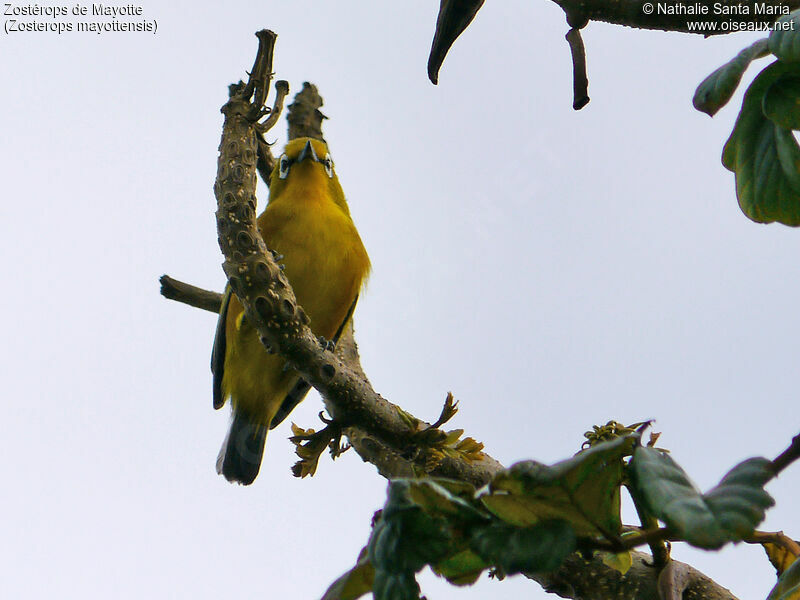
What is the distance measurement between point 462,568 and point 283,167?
3.63 m

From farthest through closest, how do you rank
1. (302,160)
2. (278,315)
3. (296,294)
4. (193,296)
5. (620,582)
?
1. (302,160)
2. (296,294)
3. (193,296)
4. (278,315)
5. (620,582)

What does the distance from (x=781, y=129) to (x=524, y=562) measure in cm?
74

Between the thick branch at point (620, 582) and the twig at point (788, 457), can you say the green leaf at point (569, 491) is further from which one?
the thick branch at point (620, 582)

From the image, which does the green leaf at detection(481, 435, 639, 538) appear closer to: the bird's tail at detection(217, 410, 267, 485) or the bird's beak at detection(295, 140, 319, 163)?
the bird's tail at detection(217, 410, 267, 485)

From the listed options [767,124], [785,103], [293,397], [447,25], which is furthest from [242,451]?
[785,103]

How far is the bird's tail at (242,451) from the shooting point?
3.98 metres

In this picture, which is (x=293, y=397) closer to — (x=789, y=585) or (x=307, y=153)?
(x=307, y=153)

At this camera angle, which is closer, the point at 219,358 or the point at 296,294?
the point at 296,294

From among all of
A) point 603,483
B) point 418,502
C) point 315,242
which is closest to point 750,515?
point 603,483

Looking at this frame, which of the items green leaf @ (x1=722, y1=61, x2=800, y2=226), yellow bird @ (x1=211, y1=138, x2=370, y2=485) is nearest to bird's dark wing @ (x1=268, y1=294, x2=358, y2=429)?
yellow bird @ (x1=211, y1=138, x2=370, y2=485)

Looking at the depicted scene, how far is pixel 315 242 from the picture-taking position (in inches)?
157

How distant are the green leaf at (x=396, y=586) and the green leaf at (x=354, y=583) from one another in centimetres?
8

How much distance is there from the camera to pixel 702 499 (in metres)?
0.80

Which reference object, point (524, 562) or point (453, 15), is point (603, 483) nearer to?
point (524, 562)
